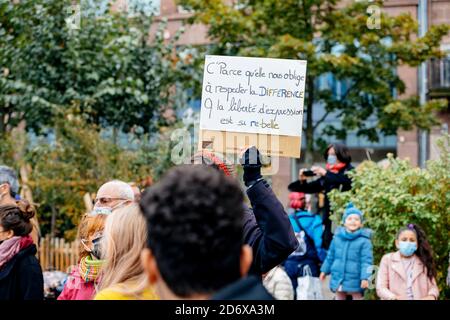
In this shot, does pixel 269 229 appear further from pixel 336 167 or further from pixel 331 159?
pixel 336 167

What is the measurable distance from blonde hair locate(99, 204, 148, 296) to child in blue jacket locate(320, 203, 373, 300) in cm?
510

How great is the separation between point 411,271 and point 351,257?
2.46ft

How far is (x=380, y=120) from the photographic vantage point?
1659 cm

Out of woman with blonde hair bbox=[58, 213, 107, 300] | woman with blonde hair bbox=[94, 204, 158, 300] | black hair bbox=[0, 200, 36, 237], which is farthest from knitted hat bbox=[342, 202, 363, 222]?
woman with blonde hair bbox=[94, 204, 158, 300]

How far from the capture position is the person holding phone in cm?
865

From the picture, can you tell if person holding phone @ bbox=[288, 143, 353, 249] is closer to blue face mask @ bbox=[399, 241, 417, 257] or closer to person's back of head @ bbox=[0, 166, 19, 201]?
blue face mask @ bbox=[399, 241, 417, 257]

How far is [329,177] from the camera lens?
8.86 m

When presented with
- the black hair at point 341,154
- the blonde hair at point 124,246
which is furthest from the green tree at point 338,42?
the blonde hair at point 124,246

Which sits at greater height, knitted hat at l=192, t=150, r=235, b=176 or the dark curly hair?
knitted hat at l=192, t=150, r=235, b=176

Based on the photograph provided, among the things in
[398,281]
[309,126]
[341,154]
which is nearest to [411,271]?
[398,281]

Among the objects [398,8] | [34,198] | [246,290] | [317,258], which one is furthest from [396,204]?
[398,8]

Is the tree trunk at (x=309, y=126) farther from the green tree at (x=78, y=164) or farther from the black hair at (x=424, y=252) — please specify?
the black hair at (x=424, y=252)
